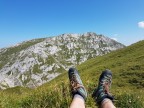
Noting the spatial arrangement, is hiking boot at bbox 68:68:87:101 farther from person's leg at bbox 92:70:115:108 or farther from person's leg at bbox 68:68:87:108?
person's leg at bbox 92:70:115:108

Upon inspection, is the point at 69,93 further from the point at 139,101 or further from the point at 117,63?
the point at 117,63

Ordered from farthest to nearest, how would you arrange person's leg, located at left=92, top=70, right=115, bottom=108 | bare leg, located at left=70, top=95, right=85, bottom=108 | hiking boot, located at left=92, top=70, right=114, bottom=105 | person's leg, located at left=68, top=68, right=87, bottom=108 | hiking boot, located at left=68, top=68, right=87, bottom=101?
hiking boot, located at left=68, top=68, right=87, bottom=101 → hiking boot, located at left=92, top=70, right=114, bottom=105 → person's leg, located at left=92, top=70, right=115, bottom=108 → person's leg, located at left=68, top=68, right=87, bottom=108 → bare leg, located at left=70, top=95, right=85, bottom=108

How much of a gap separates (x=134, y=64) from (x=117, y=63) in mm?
6253

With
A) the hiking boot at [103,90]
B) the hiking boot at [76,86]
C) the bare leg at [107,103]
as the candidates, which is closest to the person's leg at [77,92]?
the hiking boot at [76,86]

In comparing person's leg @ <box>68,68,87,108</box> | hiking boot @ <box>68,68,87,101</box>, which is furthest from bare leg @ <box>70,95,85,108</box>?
hiking boot @ <box>68,68,87,101</box>

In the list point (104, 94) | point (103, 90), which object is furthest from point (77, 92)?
point (103, 90)

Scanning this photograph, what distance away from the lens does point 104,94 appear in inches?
384

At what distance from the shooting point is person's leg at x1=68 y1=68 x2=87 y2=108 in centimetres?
845

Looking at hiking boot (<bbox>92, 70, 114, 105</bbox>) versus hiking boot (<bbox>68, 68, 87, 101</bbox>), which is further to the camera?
hiking boot (<bbox>68, 68, 87, 101</bbox>)

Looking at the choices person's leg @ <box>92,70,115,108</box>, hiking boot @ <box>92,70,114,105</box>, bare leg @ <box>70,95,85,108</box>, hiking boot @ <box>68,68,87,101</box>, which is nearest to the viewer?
bare leg @ <box>70,95,85,108</box>

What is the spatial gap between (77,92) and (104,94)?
97cm

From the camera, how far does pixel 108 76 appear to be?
12.2 metres

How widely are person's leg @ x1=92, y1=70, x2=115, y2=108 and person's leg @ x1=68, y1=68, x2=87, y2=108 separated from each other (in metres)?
0.55

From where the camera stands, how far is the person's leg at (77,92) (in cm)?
845
